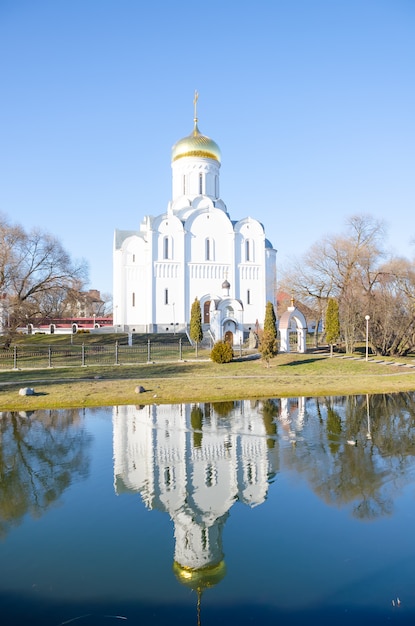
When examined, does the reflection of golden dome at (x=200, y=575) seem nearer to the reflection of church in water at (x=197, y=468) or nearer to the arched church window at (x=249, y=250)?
the reflection of church in water at (x=197, y=468)

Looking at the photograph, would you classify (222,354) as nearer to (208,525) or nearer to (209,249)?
(208,525)

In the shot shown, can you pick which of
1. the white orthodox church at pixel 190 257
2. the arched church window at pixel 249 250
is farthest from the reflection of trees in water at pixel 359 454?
the arched church window at pixel 249 250

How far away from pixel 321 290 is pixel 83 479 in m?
30.3

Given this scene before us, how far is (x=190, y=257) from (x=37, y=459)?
3449cm

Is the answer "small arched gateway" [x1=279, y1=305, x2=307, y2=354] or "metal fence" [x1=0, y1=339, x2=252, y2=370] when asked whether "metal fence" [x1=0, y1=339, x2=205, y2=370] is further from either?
"small arched gateway" [x1=279, y1=305, x2=307, y2=354]

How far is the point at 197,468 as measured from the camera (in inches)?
372

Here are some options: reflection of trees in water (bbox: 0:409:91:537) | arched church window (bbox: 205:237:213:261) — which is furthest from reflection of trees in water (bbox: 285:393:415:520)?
arched church window (bbox: 205:237:213:261)

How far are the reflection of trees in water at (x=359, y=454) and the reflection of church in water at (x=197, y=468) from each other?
850mm

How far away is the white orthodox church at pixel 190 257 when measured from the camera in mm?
42562

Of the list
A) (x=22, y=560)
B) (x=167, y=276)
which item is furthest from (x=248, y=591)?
(x=167, y=276)

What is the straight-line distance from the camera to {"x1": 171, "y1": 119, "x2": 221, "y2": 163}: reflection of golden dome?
4491 centimetres

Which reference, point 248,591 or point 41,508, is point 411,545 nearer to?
point 248,591

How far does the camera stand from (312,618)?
5023 mm

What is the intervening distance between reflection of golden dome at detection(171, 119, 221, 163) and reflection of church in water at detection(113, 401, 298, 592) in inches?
1358
